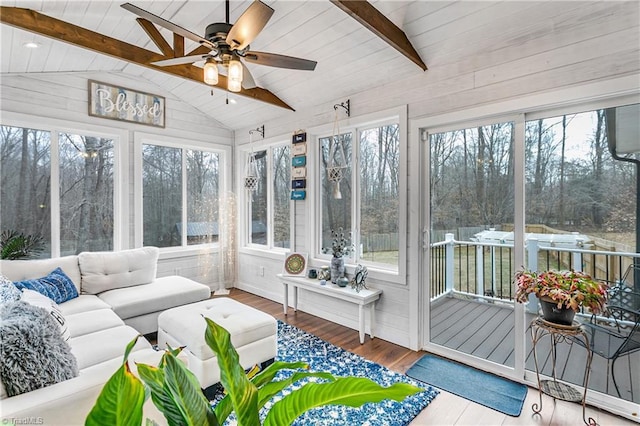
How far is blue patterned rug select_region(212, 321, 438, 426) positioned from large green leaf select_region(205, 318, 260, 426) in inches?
58.5

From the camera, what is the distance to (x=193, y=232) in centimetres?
498

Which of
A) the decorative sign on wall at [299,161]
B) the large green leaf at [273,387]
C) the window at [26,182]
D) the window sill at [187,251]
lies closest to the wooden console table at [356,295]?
the decorative sign on wall at [299,161]

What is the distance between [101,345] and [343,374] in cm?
177

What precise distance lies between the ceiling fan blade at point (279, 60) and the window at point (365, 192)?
1329mm

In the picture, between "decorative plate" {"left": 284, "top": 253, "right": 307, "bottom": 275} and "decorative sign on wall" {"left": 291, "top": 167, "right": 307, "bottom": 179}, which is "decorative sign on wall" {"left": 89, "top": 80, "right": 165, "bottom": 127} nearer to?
"decorative sign on wall" {"left": 291, "top": 167, "right": 307, "bottom": 179}

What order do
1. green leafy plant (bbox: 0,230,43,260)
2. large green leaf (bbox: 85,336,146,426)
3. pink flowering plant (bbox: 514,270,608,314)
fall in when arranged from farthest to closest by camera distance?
green leafy plant (bbox: 0,230,43,260), pink flowering plant (bbox: 514,270,608,314), large green leaf (bbox: 85,336,146,426)

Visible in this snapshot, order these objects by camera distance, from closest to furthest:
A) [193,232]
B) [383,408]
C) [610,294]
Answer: [383,408]
[610,294]
[193,232]

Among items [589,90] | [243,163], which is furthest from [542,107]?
[243,163]

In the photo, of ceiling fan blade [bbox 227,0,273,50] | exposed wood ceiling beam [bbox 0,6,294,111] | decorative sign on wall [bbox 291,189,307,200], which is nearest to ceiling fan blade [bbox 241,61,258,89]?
ceiling fan blade [bbox 227,0,273,50]

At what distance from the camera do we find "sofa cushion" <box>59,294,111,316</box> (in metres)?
2.79

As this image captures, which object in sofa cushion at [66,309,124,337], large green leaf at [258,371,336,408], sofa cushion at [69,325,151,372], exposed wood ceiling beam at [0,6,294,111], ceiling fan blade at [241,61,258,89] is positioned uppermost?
Answer: exposed wood ceiling beam at [0,6,294,111]

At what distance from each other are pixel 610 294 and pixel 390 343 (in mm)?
1804

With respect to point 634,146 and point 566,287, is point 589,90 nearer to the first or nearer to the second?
point 634,146

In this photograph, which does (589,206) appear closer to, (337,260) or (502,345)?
(502,345)
